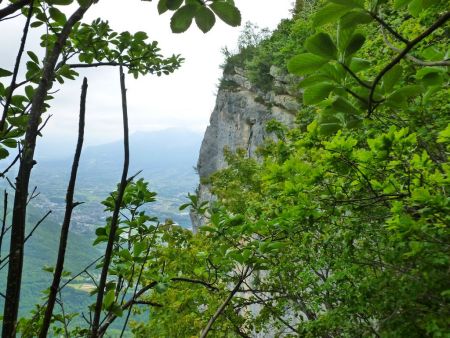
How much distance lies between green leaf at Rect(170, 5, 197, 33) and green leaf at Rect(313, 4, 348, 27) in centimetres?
29

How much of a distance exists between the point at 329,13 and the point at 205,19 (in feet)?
0.96

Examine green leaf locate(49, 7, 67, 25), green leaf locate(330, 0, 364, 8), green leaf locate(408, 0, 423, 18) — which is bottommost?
green leaf locate(330, 0, 364, 8)

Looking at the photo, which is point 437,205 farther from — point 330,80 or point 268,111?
point 268,111

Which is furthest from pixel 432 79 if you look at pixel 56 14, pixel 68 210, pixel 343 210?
pixel 343 210

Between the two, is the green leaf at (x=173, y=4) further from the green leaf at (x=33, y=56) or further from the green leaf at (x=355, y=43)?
the green leaf at (x=33, y=56)

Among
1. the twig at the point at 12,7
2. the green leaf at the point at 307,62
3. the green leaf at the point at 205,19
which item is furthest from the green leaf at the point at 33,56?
the green leaf at the point at 307,62

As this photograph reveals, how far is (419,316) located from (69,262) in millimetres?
120681

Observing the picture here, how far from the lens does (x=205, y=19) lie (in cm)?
81

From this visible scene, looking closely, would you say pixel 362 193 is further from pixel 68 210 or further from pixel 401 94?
pixel 68 210

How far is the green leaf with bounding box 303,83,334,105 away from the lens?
0.78 m

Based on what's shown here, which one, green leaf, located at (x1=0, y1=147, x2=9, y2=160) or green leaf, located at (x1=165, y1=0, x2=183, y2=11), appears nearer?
green leaf, located at (x1=165, y1=0, x2=183, y2=11)

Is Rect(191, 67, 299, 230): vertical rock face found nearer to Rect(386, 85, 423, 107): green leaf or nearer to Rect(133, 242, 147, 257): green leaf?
Rect(133, 242, 147, 257): green leaf

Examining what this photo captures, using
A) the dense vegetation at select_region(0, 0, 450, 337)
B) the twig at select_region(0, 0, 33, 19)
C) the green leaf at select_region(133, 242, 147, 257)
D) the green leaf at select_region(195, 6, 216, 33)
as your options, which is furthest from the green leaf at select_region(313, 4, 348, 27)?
the green leaf at select_region(133, 242, 147, 257)

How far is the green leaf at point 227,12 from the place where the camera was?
78cm
